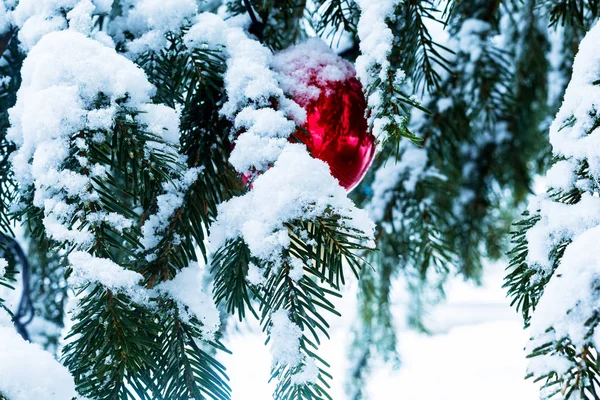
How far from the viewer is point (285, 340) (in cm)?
38

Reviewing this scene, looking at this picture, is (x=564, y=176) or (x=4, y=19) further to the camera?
(x=4, y=19)

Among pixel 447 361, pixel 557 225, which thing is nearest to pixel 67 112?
pixel 557 225

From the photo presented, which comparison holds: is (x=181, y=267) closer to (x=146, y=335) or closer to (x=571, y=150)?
(x=146, y=335)

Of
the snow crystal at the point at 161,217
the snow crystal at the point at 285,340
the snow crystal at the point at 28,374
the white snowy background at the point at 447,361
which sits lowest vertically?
the snow crystal at the point at 28,374

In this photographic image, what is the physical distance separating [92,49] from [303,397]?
315mm

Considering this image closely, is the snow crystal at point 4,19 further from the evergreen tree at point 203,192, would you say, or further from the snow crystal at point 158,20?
the snow crystal at point 158,20

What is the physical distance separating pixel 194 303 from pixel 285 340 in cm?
10

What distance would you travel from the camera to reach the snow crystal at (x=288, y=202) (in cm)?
38

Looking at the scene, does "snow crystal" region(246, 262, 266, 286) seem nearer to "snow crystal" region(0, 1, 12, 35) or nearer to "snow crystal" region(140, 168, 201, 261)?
"snow crystal" region(140, 168, 201, 261)

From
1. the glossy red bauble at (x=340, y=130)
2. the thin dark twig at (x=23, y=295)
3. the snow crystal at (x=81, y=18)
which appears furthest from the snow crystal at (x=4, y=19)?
the glossy red bauble at (x=340, y=130)

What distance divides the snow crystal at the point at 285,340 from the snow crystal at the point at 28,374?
0.45 feet

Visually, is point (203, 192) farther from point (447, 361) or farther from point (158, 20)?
point (447, 361)

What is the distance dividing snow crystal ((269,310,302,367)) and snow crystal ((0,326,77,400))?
0.45ft

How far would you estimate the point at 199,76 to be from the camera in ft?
1.65
